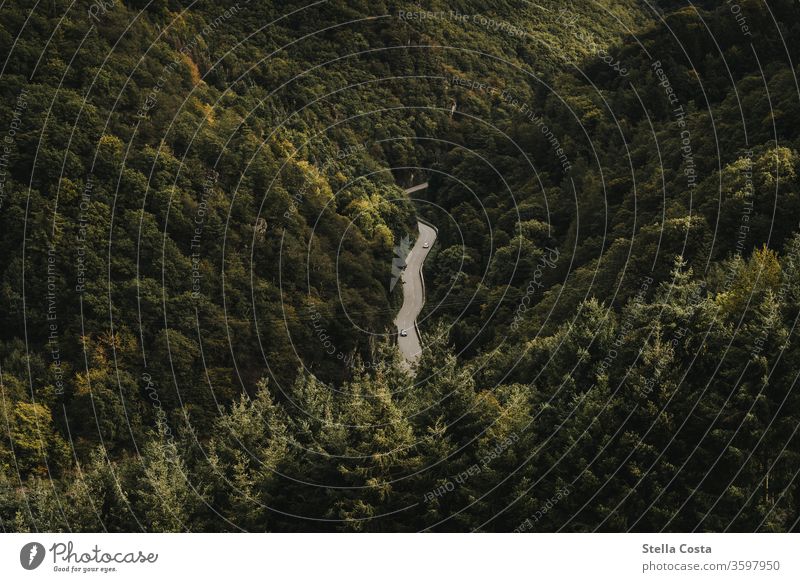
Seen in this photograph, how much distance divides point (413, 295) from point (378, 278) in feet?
14.8

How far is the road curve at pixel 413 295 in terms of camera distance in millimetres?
82188

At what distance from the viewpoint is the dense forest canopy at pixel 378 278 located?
35906mm

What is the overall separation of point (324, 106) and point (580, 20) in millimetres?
54296

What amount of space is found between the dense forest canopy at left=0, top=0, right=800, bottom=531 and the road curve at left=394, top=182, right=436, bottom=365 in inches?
66.3

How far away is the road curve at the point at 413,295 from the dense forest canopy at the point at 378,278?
1.69 metres

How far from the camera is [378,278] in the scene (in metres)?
92.0

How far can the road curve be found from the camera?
82.2m

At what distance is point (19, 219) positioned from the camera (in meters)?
69.0

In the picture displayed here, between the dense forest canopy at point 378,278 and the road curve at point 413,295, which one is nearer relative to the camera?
the dense forest canopy at point 378,278

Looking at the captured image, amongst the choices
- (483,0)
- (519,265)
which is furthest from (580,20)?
(519,265)

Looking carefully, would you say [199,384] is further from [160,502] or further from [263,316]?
[160,502]

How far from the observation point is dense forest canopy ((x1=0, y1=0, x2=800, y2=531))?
3591 centimetres

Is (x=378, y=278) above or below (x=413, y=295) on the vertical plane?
below

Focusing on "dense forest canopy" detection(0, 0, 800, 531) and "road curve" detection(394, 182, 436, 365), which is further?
"road curve" detection(394, 182, 436, 365)
